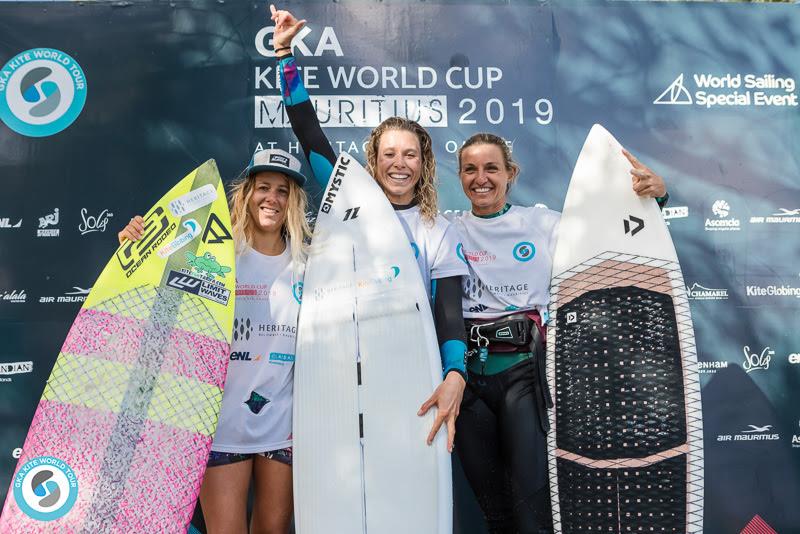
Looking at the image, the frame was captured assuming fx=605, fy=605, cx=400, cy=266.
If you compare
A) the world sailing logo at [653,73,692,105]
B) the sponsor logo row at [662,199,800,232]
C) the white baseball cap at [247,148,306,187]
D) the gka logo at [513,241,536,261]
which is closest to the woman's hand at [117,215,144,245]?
the white baseball cap at [247,148,306,187]

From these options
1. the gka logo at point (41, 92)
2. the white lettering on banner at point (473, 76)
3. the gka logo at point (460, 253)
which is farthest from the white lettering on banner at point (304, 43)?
the gka logo at point (460, 253)

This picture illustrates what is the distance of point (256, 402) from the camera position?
205cm

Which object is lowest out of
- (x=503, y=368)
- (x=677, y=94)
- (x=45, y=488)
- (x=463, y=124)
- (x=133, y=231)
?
(x=45, y=488)

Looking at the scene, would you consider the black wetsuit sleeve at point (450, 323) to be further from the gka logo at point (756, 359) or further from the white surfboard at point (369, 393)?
the gka logo at point (756, 359)

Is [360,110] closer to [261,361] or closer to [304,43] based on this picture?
[304,43]

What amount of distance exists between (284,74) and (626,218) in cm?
149

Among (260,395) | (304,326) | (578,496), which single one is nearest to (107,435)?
(260,395)

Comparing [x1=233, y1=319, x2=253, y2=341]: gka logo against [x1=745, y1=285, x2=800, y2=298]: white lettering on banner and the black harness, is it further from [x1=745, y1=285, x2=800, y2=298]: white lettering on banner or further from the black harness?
[x1=745, y1=285, x2=800, y2=298]: white lettering on banner

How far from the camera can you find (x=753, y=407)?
306 centimetres

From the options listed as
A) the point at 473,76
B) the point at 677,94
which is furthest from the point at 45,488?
the point at 677,94

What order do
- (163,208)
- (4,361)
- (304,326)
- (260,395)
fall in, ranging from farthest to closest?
(4,361) → (163,208) → (304,326) → (260,395)

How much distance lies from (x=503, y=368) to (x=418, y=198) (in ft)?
2.34

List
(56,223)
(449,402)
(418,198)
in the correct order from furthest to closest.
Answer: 1. (56,223)
2. (418,198)
3. (449,402)

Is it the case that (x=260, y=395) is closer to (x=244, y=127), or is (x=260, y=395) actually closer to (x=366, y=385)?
(x=366, y=385)
